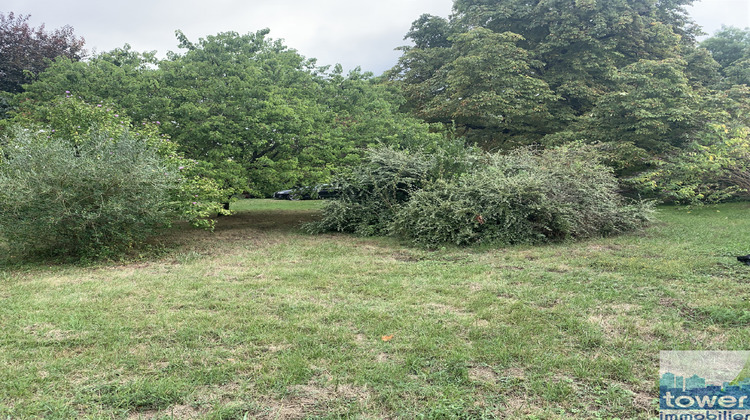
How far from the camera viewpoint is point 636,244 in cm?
742

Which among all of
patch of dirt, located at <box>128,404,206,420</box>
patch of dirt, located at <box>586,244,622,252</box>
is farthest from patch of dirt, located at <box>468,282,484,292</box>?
patch of dirt, located at <box>128,404,206,420</box>

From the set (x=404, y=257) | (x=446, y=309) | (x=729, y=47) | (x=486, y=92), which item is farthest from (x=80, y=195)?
(x=729, y=47)

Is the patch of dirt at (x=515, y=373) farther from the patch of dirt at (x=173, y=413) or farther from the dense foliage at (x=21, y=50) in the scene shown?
the dense foliage at (x=21, y=50)

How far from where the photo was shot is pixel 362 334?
3512mm

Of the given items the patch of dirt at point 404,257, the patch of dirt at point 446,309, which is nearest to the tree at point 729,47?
the patch of dirt at point 404,257

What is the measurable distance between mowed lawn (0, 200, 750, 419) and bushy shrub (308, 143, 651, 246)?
147 centimetres

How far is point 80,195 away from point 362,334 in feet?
17.1

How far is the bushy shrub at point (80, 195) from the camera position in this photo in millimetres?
6191

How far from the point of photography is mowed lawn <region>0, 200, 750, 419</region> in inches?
98.0

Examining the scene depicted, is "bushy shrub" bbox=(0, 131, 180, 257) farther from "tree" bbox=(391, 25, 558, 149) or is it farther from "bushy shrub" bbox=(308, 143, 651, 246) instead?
"tree" bbox=(391, 25, 558, 149)

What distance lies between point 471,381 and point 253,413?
50.0 inches

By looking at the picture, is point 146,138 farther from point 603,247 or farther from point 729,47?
point 729,47

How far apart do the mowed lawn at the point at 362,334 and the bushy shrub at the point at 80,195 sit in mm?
550

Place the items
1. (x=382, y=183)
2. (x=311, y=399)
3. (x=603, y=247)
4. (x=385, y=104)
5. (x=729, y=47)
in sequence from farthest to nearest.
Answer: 1. (x=729, y=47)
2. (x=385, y=104)
3. (x=382, y=183)
4. (x=603, y=247)
5. (x=311, y=399)
